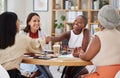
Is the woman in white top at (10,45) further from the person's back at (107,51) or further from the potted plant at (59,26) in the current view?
the potted plant at (59,26)

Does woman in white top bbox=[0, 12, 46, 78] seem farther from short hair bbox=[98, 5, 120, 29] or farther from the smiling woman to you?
the smiling woman

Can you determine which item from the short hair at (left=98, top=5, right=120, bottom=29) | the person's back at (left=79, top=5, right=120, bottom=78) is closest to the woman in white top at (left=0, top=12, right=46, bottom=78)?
the person's back at (left=79, top=5, right=120, bottom=78)

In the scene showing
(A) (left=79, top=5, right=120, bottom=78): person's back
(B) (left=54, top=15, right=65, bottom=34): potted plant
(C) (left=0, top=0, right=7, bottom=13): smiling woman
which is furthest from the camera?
(C) (left=0, top=0, right=7, bottom=13): smiling woman

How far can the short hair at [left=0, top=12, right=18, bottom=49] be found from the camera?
2.44 m

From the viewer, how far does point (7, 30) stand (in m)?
2.46

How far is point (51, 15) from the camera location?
20.7ft

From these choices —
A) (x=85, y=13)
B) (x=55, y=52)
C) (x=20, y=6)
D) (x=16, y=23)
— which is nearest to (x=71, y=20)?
(x=85, y=13)

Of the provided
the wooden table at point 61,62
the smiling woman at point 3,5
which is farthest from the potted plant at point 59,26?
the wooden table at point 61,62

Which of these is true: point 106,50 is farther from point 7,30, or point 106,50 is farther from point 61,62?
point 7,30

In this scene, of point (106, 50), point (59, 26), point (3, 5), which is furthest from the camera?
point (3, 5)

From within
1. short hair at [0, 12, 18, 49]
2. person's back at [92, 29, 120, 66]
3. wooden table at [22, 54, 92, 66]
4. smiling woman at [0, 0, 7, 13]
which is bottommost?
wooden table at [22, 54, 92, 66]

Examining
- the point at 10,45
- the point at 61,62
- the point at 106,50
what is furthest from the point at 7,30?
the point at 106,50

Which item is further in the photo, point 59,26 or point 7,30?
point 59,26

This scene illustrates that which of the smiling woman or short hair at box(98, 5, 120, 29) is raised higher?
the smiling woman
